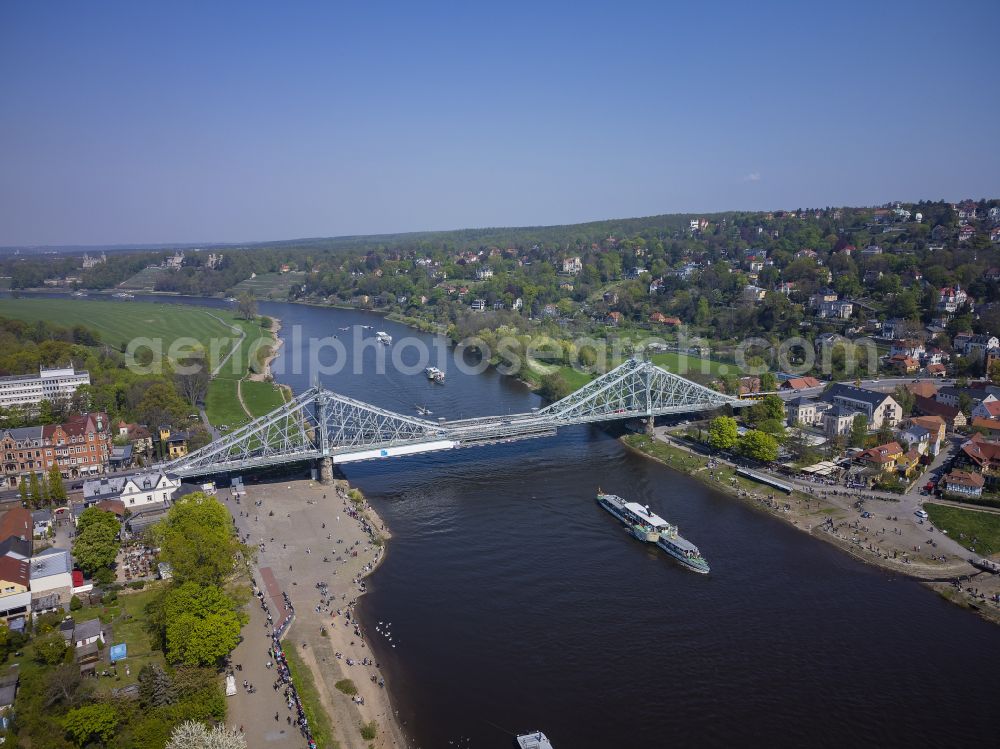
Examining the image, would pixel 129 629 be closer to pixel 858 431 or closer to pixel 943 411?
pixel 858 431

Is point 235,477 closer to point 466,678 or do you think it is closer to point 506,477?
point 506,477

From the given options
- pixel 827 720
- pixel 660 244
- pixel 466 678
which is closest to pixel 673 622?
pixel 827 720

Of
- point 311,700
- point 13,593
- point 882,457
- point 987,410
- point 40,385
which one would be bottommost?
point 311,700

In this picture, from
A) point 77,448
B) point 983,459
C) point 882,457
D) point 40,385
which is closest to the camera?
point 983,459

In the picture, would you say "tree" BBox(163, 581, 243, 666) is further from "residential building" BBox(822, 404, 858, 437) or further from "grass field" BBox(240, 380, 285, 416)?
"residential building" BBox(822, 404, 858, 437)

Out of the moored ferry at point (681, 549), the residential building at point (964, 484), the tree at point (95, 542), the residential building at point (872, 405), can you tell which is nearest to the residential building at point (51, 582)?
the tree at point (95, 542)

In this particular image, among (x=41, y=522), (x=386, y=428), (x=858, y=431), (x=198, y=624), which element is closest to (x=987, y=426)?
(x=858, y=431)
